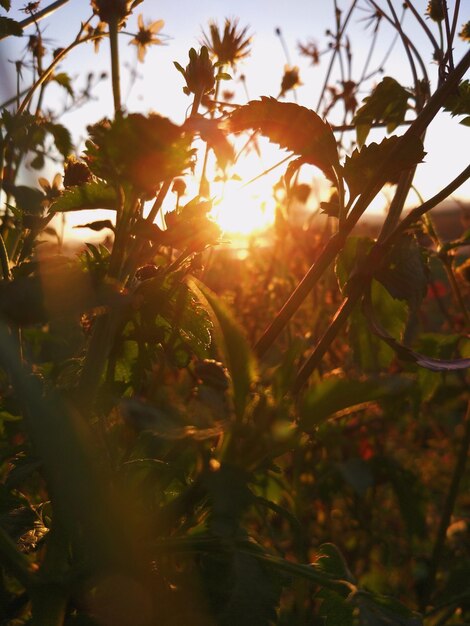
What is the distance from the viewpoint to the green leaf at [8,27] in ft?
3.92

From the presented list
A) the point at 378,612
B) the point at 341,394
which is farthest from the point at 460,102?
the point at 378,612

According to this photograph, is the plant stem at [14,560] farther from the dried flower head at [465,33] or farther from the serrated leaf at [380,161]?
the dried flower head at [465,33]

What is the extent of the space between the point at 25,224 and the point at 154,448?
0.40m

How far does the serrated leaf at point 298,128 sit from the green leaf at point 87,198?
0.23 metres

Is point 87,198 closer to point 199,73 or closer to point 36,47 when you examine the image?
point 199,73

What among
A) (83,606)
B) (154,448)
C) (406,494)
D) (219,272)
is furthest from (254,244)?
(83,606)

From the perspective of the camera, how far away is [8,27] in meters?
1.20

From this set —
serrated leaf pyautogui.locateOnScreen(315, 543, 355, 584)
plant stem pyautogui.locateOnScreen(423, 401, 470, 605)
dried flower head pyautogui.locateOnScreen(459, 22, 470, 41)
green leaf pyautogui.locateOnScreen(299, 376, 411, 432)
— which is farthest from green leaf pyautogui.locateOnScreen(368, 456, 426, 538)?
green leaf pyautogui.locateOnScreen(299, 376, 411, 432)

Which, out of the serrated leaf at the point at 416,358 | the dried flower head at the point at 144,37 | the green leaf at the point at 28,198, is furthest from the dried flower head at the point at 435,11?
the green leaf at the point at 28,198

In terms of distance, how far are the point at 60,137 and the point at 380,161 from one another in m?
1.01

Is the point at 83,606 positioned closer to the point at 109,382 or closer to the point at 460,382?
the point at 109,382

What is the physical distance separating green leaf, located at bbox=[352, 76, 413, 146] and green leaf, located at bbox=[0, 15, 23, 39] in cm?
71

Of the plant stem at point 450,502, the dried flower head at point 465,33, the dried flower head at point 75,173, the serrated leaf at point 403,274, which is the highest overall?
the dried flower head at point 465,33

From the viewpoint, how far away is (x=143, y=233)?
26.8 inches
